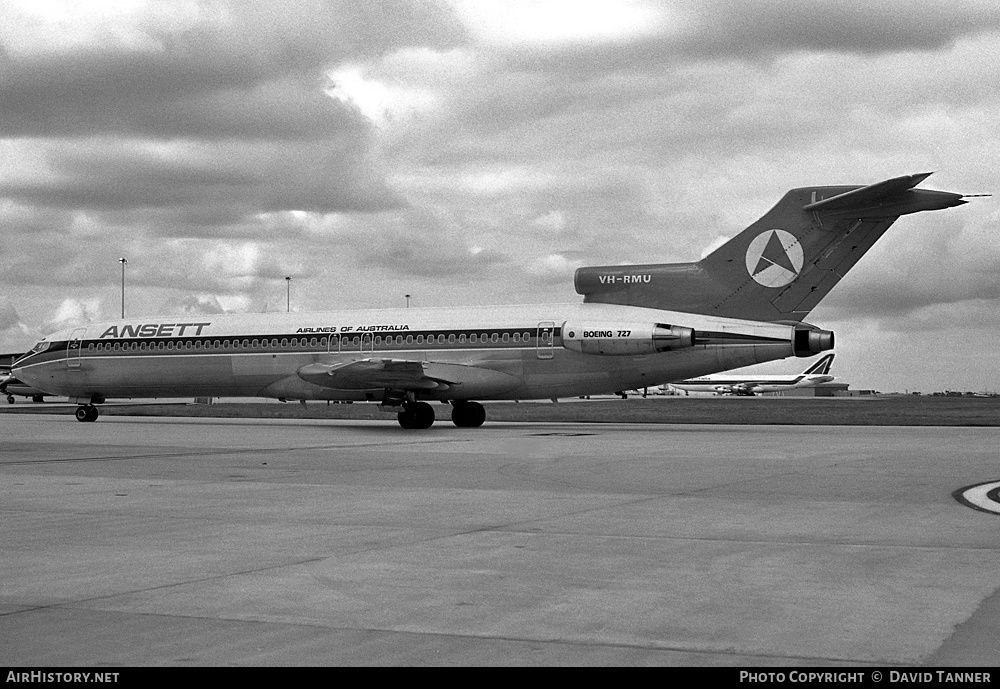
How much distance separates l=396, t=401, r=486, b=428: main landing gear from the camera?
32938 millimetres

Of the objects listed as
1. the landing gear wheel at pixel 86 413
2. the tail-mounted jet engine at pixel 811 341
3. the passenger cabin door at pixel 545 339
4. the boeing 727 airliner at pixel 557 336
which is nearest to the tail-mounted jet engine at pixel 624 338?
the boeing 727 airliner at pixel 557 336

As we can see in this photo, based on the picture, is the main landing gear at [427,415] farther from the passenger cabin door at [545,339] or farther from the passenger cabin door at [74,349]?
the passenger cabin door at [74,349]

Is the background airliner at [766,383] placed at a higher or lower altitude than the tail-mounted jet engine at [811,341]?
lower

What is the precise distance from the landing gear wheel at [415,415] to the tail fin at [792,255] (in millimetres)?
7649

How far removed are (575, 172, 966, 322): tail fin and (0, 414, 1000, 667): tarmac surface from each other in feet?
42.7

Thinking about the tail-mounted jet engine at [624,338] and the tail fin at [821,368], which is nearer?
the tail-mounted jet engine at [624,338]

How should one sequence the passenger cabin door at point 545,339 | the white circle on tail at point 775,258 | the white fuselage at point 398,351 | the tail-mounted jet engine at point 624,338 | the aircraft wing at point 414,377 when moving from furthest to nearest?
1. the aircraft wing at point 414,377
2. the passenger cabin door at point 545,339
3. the white fuselage at point 398,351
4. the tail-mounted jet engine at point 624,338
5. the white circle on tail at point 775,258

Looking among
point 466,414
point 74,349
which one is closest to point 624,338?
point 466,414

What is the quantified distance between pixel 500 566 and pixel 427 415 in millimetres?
25176

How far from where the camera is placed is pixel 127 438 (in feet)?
87.9

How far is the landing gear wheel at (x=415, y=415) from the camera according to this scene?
32.9 m

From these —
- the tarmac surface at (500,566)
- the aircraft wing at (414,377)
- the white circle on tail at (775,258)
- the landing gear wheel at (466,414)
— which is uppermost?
the white circle on tail at (775,258)

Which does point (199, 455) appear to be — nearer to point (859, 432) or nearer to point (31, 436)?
point (31, 436)

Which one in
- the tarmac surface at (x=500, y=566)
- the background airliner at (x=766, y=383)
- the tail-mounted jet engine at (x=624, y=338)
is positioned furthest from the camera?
the background airliner at (x=766, y=383)
